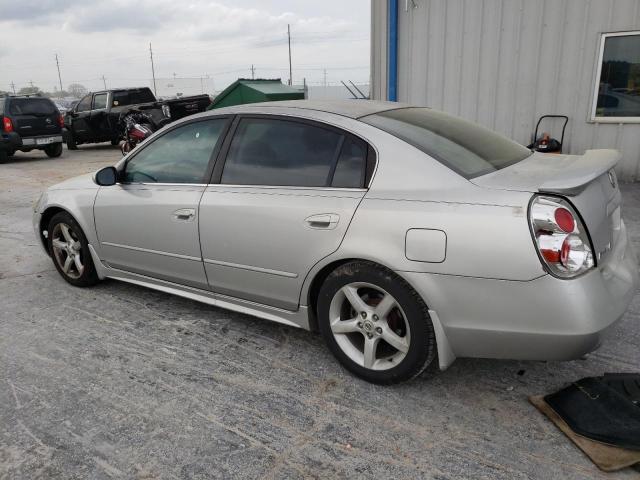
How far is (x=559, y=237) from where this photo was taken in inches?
82.2

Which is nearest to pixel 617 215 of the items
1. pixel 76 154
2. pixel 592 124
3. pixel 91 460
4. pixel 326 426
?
pixel 326 426

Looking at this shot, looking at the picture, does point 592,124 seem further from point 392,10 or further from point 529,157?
point 529,157

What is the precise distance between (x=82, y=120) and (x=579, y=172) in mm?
16361

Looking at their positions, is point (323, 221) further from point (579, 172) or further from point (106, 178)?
point (106, 178)

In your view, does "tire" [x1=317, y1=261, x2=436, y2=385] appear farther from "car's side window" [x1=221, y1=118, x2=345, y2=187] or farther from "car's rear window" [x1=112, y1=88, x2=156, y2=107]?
"car's rear window" [x1=112, y1=88, x2=156, y2=107]

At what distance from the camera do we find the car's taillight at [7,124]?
1285 cm

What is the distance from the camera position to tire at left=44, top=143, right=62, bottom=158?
14211mm

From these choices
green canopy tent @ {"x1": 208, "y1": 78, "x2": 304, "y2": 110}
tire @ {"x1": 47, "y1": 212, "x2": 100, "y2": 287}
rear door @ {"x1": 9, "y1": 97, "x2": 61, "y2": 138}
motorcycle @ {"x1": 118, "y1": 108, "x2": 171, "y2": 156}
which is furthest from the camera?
rear door @ {"x1": 9, "y1": 97, "x2": 61, "y2": 138}

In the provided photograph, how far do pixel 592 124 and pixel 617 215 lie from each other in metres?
5.72

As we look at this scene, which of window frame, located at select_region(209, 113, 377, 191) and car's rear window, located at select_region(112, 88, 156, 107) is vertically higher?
car's rear window, located at select_region(112, 88, 156, 107)

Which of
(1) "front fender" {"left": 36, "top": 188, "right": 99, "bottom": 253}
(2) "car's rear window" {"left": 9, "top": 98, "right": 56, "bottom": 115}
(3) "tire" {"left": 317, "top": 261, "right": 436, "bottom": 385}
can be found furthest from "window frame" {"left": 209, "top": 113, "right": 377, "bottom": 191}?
(2) "car's rear window" {"left": 9, "top": 98, "right": 56, "bottom": 115}

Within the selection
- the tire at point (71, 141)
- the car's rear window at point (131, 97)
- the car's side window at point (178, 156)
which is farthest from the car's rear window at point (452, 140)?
the tire at point (71, 141)

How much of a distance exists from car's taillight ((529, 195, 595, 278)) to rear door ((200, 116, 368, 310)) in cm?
85

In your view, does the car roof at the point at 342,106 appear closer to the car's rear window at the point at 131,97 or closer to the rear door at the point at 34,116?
the rear door at the point at 34,116
